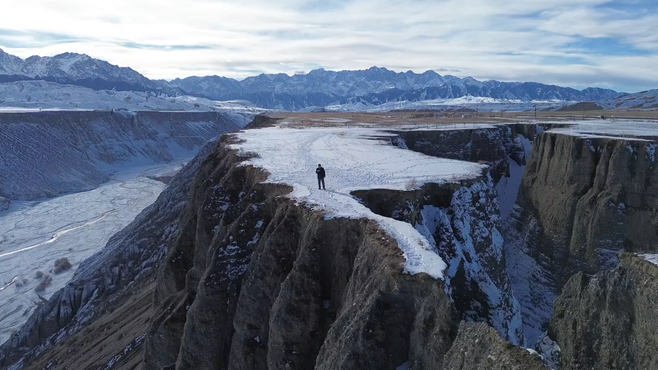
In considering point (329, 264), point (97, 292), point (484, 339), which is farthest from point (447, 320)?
point (97, 292)

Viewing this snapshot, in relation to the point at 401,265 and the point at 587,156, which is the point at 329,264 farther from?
the point at 587,156

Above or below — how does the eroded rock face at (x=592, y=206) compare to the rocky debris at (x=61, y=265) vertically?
above

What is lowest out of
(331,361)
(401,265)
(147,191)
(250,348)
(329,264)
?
(147,191)

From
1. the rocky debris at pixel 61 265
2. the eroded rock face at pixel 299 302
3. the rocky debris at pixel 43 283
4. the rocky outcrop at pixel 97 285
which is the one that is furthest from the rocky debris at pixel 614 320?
the rocky debris at pixel 61 265

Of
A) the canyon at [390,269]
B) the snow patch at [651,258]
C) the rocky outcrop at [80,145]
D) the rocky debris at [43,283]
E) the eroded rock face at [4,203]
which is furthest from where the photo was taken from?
the rocky outcrop at [80,145]

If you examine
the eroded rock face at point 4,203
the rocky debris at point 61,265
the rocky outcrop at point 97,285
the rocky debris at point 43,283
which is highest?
the rocky outcrop at point 97,285

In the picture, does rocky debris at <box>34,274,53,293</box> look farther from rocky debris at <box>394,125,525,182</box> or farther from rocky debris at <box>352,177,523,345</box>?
rocky debris at <box>352,177,523,345</box>

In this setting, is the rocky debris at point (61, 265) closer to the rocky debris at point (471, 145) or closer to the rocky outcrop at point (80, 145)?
the rocky debris at point (471, 145)
